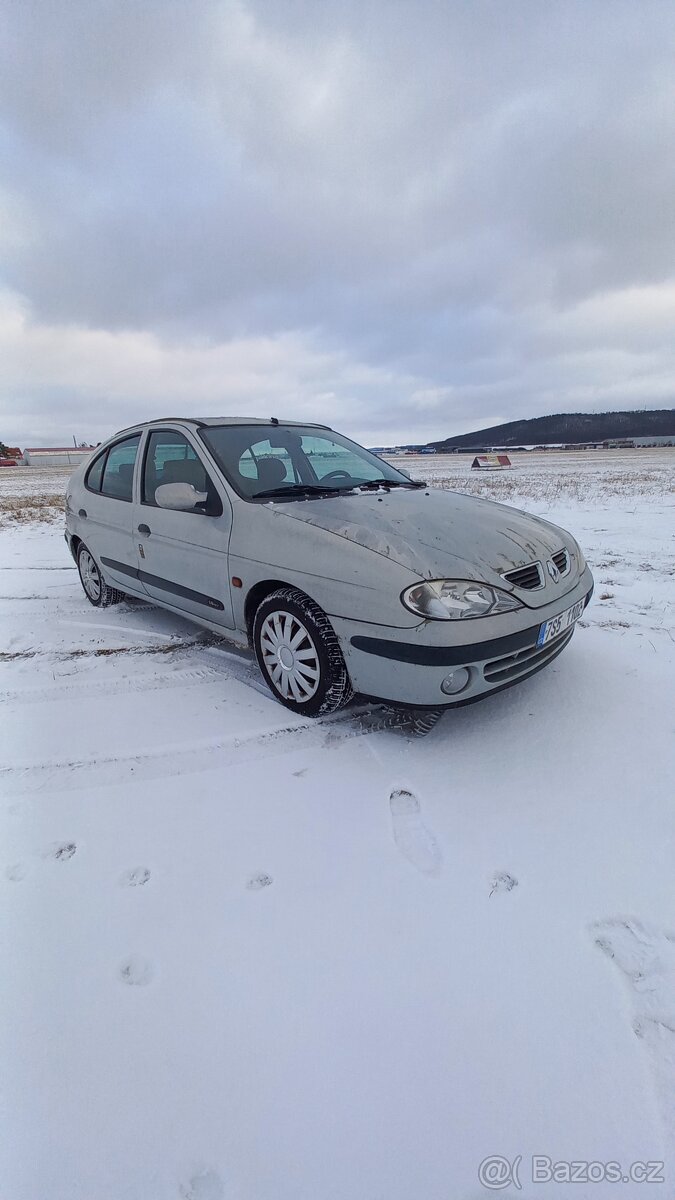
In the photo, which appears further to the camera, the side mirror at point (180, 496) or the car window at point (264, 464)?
the car window at point (264, 464)

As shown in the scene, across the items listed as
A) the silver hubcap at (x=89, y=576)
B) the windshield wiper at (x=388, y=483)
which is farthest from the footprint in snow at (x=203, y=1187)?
the silver hubcap at (x=89, y=576)

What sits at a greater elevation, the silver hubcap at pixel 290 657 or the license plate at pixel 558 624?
the license plate at pixel 558 624

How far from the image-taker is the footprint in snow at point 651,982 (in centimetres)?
128

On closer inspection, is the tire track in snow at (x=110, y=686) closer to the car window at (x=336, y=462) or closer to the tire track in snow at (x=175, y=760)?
the tire track in snow at (x=175, y=760)

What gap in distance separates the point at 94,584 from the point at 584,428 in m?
154

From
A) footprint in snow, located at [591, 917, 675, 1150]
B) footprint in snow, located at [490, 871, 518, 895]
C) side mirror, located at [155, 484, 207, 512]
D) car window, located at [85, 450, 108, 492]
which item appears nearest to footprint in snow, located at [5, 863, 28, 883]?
footprint in snow, located at [490, 871, 518, 895]

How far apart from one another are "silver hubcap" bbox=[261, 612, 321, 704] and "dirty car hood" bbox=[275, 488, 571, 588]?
54cm

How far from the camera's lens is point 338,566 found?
8.29 ft

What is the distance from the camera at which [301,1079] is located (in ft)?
4.18

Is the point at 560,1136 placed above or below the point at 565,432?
below

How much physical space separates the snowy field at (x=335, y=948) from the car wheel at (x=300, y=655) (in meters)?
0.14

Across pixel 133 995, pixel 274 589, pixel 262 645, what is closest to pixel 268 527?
pixel 274 589

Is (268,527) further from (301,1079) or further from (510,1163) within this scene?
(510,1163)

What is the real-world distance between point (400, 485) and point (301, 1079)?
3.09m
